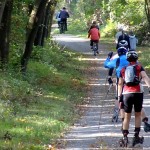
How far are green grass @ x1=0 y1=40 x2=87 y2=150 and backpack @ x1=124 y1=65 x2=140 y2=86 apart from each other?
2049 mm

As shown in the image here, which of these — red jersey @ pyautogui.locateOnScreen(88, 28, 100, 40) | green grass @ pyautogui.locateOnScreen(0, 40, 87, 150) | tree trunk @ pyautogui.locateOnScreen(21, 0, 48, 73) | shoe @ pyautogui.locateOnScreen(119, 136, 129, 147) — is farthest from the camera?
red jersey @ pyautogui.locateOnScreen(88, 28, 100, 40)

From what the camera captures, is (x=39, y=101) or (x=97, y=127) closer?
(x=97, y=127)

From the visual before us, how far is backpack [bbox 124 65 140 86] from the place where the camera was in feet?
38.2

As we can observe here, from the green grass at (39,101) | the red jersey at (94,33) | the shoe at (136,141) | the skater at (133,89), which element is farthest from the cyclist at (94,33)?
the shoe at (136,141)

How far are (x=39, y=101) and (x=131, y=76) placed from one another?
21.8ft

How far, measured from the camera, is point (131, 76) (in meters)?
11.7

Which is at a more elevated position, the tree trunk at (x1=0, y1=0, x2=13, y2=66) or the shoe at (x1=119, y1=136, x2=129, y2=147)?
the tree trunk at (x1=0, y1=0, x2=13, y2=66)

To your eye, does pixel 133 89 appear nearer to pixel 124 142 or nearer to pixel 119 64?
pixel 124 142

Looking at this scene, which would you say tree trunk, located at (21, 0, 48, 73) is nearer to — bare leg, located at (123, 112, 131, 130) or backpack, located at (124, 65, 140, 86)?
bare leg, located at (123, 112, 131, 130)

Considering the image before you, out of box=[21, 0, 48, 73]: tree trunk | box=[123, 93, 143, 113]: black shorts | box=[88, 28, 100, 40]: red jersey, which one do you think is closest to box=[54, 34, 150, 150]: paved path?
box=[123, 93, 143, 113]: black shorts

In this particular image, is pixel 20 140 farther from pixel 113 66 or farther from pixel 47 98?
pixel 47 98

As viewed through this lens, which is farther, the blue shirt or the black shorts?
the blue shirt

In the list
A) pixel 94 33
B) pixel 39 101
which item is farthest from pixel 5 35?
pixel 94 33

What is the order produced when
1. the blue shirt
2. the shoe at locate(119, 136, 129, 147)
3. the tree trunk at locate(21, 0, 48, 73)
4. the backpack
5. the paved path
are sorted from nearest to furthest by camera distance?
1. the backpack
2. the shoe at locate(119, 136, 129, 147)
3. the paved path
4. the blue shirt
5. the tree trunk at locate(21, 0, 48, 73)
